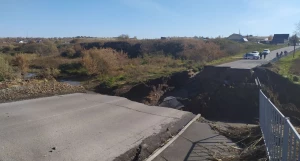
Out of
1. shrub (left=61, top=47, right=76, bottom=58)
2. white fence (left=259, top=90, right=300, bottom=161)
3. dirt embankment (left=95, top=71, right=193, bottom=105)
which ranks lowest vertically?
dirt embankment (left=95, top=71, right=193, bottom=105)

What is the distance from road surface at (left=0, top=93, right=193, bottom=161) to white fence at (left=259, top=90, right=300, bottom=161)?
361cm

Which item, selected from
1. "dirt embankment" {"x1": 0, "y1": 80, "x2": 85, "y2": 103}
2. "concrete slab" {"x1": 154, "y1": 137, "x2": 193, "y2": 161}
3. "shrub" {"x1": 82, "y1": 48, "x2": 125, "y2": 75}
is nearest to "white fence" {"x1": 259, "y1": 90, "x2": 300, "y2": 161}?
"concrete slab" {"x1": 154, "y1": 137, "x2": 193, "y2": 161}

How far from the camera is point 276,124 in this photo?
573 cm

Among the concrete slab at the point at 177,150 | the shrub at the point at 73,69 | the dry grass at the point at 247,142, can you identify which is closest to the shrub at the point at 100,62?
the shrub at the point at 73,69

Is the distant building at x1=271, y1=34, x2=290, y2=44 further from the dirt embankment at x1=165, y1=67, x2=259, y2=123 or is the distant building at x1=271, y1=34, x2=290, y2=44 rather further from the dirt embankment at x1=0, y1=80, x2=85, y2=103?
the dirt embankment at x1=0, y1=80, x2=85, y2=103

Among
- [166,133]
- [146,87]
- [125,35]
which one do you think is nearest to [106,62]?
[146,87]

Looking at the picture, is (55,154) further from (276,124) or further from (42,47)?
(42,47)

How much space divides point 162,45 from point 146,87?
37.9m

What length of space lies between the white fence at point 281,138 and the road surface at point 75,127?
3.61m

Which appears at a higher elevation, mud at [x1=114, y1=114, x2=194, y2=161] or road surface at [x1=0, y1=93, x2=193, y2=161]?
road surface at [x1=0, y1=93, x2=193, y2=161]

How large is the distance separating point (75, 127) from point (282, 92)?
1541cm

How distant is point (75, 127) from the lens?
9.27 metres

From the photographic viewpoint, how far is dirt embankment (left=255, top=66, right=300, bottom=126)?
53.1 ft

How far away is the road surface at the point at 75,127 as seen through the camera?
7.17m
